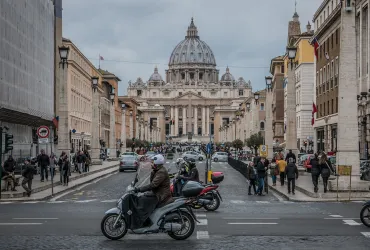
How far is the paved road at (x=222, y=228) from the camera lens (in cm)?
1430

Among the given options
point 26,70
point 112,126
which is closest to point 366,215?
point 26,70

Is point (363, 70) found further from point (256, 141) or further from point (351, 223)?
point (256, 141)

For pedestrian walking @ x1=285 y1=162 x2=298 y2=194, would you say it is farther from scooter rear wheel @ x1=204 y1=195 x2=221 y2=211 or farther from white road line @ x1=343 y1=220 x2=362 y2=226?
white road line @ x1=343 y1=220 x2=362 y2=226

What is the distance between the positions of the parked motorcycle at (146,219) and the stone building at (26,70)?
2714 cm

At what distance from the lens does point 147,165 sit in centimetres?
1583

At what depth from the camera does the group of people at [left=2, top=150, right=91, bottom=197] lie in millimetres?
28891

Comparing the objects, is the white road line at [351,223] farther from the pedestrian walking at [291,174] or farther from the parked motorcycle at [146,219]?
the pedestrian walking at [291,174]

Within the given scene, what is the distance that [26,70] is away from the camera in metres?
57.9

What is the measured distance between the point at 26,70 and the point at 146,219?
147ft

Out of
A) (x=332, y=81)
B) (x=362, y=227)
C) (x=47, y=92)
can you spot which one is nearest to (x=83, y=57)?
(x=47, y=92)

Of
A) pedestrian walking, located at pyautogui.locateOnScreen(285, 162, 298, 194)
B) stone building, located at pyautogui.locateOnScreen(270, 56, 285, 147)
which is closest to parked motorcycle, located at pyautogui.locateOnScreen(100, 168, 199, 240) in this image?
pedestrian walking, located at pyautogui.locateOnScreen(285, 162, 298, 194)

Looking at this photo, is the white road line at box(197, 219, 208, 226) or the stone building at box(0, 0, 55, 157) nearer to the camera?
the white road line at box(197, 219, 208, 226)

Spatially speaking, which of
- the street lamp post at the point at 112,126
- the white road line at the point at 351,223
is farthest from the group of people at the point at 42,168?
the street lamp post at the point at 112,126

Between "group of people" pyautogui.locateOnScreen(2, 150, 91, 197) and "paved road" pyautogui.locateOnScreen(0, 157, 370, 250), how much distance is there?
3.34 m
